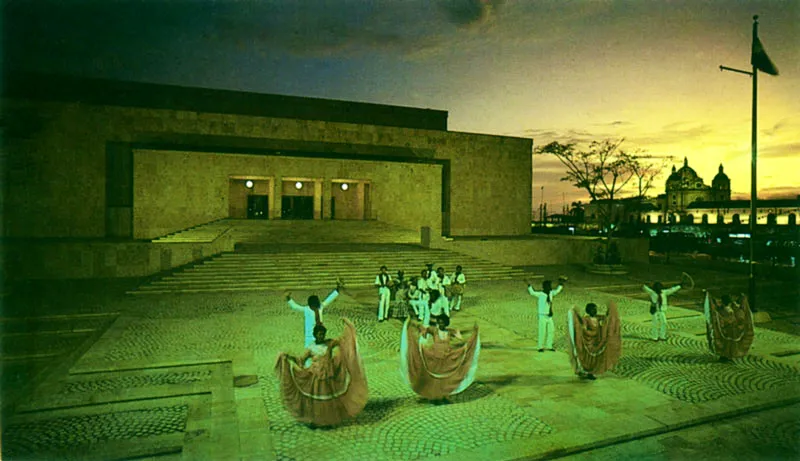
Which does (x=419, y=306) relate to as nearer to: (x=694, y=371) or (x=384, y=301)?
(x=384, y=301)

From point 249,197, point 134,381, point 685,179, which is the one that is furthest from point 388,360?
point 685,179

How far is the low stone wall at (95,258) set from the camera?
1836 centimetres

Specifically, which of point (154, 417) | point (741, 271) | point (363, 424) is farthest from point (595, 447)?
point (741, 271)

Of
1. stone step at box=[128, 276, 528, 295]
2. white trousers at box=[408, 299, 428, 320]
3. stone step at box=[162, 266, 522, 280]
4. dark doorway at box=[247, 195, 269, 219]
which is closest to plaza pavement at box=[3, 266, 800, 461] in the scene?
white trousers at box=[408, 299, 428, 320]

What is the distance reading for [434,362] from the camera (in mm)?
6770

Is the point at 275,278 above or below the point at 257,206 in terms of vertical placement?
below

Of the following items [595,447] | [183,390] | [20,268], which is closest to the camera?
[595,447]

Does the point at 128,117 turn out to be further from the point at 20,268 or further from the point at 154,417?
the point at 154,417

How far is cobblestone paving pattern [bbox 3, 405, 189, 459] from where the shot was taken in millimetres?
5484

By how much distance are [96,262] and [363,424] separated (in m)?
18.0

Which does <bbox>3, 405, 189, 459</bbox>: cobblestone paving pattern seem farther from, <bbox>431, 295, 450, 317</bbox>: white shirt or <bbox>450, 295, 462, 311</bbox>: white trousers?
<bbox>450, 295, 462, 311</bbox>: white trousers

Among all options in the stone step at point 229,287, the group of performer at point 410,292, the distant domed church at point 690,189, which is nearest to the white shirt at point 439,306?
the group of performer at point 410,292

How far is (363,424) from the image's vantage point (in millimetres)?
6012

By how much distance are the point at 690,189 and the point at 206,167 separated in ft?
372
